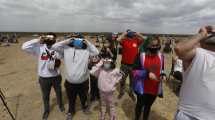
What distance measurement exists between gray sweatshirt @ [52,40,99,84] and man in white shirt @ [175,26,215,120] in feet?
8.96

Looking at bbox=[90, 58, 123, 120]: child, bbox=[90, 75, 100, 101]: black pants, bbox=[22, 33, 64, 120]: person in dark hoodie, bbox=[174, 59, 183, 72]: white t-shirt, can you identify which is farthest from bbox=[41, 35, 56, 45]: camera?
bbox=[174, 59, 183, 72]: white t-shirt

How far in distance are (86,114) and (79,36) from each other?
1886 millimetres

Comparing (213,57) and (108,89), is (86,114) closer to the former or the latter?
(108,89)

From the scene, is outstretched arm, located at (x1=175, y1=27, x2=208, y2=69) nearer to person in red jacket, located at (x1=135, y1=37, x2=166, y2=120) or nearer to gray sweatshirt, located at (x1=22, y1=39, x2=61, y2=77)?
person in red jacket, located at (x1=135, y1=37, x2=166, y2=120)

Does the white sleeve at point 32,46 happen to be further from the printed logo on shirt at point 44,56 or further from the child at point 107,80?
the child at point 107,80

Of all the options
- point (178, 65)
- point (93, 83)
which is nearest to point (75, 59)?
point (93, 83)

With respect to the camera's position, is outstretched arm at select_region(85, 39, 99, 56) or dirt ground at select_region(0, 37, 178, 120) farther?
dirt ground at select_region(0, 37, 178, 120)

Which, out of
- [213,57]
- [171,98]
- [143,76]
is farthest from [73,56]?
[171,98]

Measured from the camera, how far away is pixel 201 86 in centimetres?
228

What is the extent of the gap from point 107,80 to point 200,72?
2615 millimetres

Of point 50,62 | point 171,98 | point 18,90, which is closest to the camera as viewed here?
point 50,62

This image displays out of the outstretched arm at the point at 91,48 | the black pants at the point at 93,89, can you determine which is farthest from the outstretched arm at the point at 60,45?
the black pants at the point at 93,89

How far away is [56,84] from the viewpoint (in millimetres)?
5312

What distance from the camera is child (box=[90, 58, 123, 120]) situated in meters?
4.73
